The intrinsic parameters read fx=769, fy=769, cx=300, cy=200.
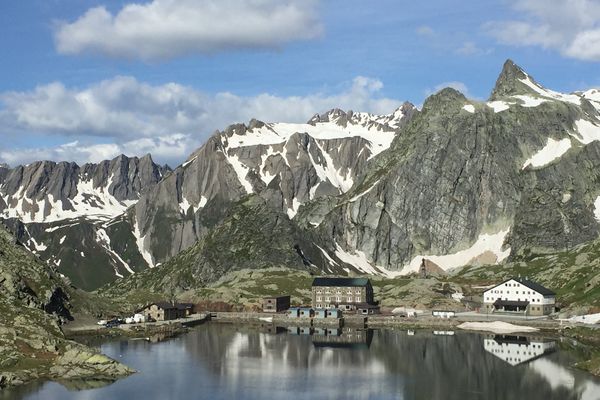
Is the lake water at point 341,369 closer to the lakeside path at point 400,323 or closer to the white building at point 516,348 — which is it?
the white building at point 516,348

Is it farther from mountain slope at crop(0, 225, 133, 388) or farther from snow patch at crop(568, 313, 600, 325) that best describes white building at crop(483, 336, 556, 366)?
mountain slope at crop(0, 225, 133, 388)

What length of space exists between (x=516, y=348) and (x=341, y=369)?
41.3m

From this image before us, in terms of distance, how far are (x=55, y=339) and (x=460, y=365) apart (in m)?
67.2

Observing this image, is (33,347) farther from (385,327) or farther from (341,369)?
(385,327)

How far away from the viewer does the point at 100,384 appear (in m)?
110

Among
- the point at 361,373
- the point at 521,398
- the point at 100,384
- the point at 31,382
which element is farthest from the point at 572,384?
the point at 31,382

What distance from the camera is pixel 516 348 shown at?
485 ft

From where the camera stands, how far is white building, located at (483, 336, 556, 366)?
13612 centimetres

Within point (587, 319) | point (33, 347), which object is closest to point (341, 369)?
point (33, 347)

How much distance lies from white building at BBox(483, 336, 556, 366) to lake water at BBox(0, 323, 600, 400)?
0.19 m

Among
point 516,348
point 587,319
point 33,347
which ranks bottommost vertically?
point 516,348

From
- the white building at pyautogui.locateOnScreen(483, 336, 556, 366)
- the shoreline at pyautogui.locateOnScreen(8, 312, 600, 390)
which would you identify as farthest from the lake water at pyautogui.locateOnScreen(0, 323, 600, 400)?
the shoreline at pyautogui.locateOnScreen(8, 312, 600, 390)

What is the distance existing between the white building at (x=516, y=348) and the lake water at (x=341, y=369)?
191 mm

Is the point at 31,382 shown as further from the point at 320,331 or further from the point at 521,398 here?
the point at 320,331
